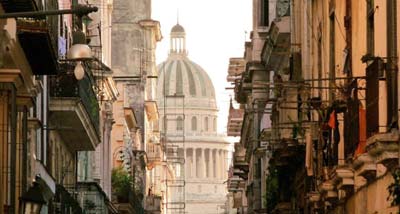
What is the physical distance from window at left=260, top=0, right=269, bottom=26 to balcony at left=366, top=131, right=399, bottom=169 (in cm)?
4541

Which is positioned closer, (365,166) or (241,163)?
(365,166)

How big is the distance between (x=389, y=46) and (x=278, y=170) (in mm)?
25368

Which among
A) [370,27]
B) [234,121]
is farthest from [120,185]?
[370,27]

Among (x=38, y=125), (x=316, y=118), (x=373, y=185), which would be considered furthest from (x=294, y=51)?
(x=373, y=185)

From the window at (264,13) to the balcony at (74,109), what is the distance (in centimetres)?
1683

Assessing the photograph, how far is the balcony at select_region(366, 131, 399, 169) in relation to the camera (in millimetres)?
29719

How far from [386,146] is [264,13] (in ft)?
156

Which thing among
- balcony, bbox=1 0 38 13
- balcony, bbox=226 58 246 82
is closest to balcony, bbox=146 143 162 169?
balcony, bbox=226 58 246 82

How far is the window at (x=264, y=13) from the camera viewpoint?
7602cm

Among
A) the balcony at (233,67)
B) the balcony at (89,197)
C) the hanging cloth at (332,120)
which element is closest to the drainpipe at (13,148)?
the hanging cloth at (332,120)

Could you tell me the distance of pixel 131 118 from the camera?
104m

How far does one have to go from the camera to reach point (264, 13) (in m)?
77.2

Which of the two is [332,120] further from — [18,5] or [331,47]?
[18,5]

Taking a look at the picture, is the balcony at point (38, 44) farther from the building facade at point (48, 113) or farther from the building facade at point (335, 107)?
the building facade at point (335, 107)
